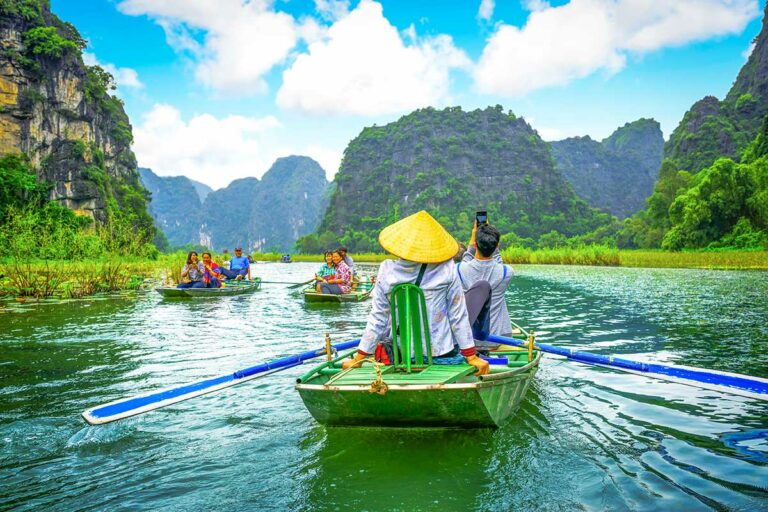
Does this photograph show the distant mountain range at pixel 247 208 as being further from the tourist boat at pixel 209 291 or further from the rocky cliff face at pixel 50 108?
the tourist boat at pixel 209 291

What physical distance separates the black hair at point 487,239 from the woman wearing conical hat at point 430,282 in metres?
0.94

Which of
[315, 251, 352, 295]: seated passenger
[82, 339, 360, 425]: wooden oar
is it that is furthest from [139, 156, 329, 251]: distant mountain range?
[82, 339, 360, 425]: wooden oar

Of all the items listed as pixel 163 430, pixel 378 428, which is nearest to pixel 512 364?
pixel 378 428

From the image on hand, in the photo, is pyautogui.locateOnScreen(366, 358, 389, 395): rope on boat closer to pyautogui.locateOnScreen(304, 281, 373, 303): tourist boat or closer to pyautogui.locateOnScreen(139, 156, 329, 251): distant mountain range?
pyautogui.locateOnScreen(304, 281, 373, 303): tourist boat

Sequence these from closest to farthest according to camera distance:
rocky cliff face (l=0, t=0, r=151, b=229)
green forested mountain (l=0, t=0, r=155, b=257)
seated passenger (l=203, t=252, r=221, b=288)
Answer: seated passenger (l=203, t=252, r=221, b=288) → green forested mountain (l=0, t=0, r=155, b=257) → rocky cliff face (l=0, t=0, r=151, b=229)

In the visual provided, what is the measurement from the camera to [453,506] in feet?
9.09

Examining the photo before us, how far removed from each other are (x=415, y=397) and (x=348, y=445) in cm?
80

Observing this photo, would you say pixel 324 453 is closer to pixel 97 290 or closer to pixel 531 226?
pixel 97 290

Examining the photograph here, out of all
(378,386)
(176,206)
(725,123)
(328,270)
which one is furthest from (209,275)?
(176,206)

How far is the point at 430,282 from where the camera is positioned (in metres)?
3.56

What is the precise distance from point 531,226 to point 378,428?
3244 inches

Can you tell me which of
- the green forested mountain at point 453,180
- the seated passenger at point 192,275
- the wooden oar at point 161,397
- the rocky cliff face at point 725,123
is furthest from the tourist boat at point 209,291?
the green forested mountain at point 453,180

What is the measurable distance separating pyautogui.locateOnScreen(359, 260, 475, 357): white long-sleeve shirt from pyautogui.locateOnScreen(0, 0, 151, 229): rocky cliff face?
32679 mm

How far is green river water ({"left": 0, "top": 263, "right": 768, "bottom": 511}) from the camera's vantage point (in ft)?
9.48
